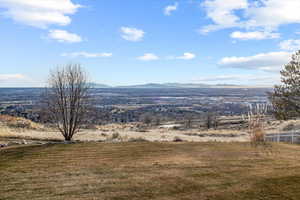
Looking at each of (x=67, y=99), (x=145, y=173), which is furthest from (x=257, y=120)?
(x=67, y=99)

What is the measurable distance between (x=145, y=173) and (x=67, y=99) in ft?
36.6

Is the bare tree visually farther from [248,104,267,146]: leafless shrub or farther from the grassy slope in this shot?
[248,104,267,146]: leafless shrub

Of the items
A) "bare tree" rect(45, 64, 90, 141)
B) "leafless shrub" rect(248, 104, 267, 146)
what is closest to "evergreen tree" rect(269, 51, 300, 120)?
"leafless shrub" rect(248, 104, 267, 146)

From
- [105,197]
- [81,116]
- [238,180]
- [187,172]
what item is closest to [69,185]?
[105,197]

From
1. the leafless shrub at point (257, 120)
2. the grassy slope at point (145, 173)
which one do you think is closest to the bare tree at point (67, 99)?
the grassy slope at point (145, 173)

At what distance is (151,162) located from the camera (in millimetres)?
11367

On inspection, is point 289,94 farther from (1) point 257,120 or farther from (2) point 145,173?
(2) point 145,173

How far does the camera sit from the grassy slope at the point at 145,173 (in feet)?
25.5

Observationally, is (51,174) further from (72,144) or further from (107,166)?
(72,144)

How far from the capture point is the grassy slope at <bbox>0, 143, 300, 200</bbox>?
778cm

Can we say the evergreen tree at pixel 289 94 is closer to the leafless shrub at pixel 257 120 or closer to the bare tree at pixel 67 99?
the leafless shrub at pixel 257 120

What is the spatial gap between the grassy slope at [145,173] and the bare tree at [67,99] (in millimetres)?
5422

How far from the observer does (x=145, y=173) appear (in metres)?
9.69

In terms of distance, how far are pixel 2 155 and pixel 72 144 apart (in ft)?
11.7
